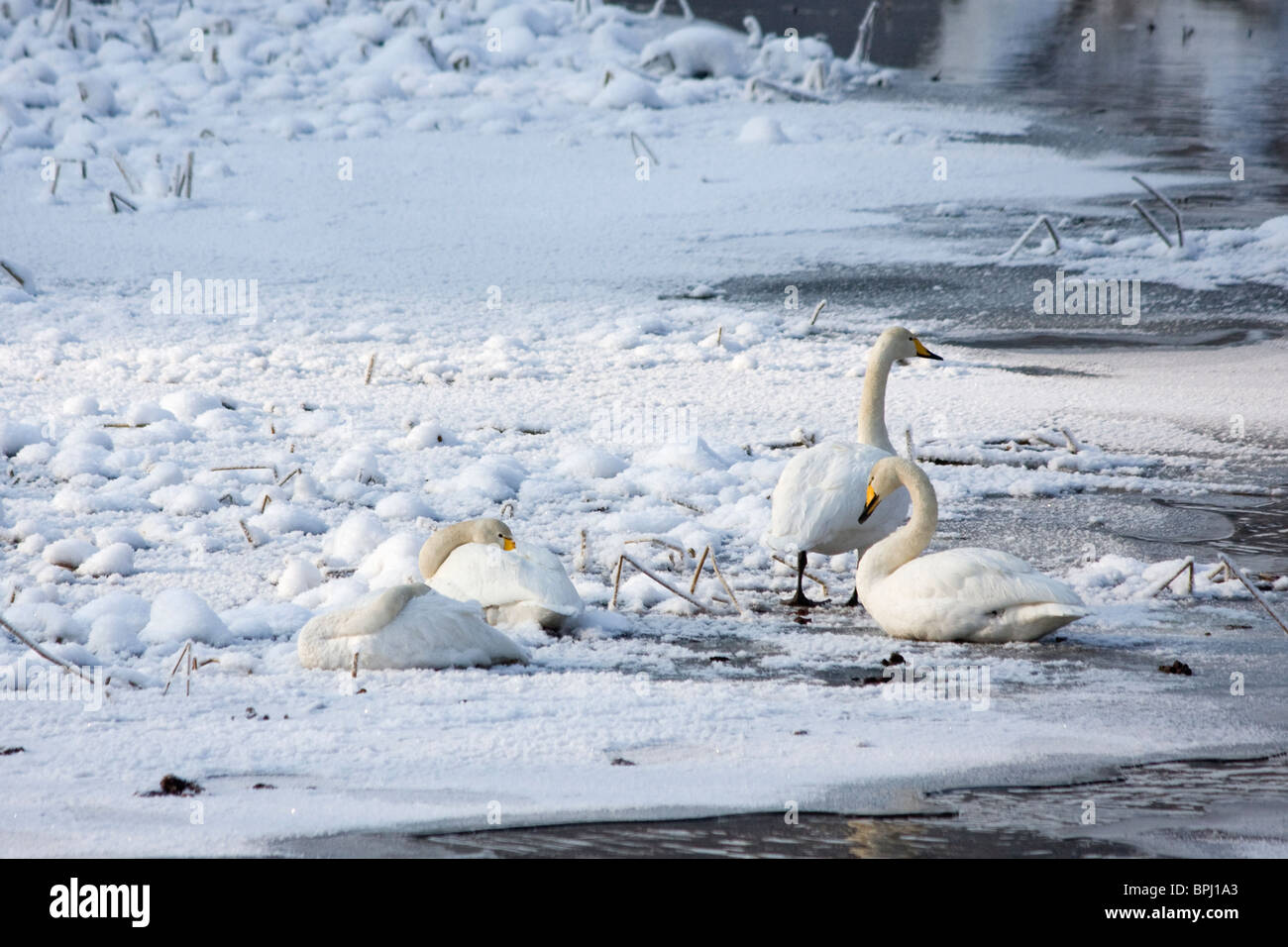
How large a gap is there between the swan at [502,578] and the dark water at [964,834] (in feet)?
4.50

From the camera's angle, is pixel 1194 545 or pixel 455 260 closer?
pixel 1194 545

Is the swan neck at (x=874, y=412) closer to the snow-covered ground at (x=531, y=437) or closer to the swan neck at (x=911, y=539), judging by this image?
the snow-covered ground at (x=531, y=437)

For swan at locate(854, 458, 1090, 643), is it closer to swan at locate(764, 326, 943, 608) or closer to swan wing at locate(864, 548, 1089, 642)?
swan wing at locate(864, 548, 1089, 642)

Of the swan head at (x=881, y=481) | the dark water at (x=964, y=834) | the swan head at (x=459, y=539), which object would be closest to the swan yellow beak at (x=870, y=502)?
the swan head at (x=881, y=481)

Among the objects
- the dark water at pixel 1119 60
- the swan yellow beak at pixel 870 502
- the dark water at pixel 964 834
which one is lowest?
the dark water at pixel 964 834

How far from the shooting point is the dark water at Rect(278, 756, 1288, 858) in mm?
3086

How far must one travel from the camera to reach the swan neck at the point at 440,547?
482cm

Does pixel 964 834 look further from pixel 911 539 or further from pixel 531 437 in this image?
pixel 531 437

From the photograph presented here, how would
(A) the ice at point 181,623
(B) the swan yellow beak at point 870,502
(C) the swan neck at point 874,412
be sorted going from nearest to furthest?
(A) the ice at point 181,623 < (B) the swan yellow beak at point 870,502 < (C) the swan neck at point 874,412

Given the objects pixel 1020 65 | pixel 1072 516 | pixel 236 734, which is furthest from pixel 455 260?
pixel 1020 65

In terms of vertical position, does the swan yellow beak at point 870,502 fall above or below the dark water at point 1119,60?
below

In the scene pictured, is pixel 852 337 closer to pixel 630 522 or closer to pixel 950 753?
pixel 630 522

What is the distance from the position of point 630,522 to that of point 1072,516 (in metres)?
1.64

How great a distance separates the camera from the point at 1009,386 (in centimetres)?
767
